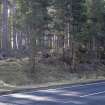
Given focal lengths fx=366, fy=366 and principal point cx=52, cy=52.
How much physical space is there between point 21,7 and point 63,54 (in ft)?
31.9

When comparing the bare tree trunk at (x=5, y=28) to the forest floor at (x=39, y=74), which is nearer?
the forest floor at (x=39, y=74)

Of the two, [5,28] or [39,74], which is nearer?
[39,74]

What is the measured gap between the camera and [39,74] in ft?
109

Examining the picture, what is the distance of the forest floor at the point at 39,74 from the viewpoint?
96.3ft

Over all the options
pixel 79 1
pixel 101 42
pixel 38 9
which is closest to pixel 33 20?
pixel 38 9

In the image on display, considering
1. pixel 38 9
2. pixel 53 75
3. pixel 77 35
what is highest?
pixel 38 9

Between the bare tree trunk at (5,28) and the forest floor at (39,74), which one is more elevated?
the bare tree trunk at (5,28)

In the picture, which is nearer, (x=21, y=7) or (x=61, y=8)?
(x=21, y=7)

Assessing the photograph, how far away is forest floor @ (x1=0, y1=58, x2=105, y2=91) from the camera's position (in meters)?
29.4

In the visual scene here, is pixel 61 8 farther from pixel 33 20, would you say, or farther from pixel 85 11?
pixel 33 20

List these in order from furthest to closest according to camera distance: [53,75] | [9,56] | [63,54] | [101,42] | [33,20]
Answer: [101,42]
[63,54]
[9,56]
[53,75]
[33,20]

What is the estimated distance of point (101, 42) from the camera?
45656 millimetres

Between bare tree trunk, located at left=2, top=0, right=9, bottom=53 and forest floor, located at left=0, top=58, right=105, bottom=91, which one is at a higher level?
bare tree trunk, located at left=2, top=0, right=9, bottom=53

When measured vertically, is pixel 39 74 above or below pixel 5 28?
below
